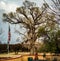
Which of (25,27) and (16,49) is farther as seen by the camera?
(16,49)

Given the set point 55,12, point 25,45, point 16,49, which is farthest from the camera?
point 16,49

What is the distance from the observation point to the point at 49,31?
150 feet

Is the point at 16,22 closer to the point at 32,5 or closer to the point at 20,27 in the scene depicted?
the point at 20,27

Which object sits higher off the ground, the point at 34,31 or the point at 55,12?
the point at 34,31

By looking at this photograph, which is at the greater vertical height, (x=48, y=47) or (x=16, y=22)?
(x=16, y=22)

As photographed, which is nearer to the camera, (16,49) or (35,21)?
(35,21)

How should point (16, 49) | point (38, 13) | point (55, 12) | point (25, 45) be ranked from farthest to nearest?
point (16, 49)
point (25, 45)
point (38, 13)
point (55, 12)

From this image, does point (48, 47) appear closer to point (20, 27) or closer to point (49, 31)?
point (49, 31)

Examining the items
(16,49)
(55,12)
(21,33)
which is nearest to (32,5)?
(21,33)

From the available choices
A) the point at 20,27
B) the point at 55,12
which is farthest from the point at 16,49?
the point at 55,12

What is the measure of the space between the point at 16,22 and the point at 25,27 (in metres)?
1.82

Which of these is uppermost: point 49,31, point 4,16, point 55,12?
point 4,16

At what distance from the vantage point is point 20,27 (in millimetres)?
45688

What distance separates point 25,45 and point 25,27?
14.3ft
